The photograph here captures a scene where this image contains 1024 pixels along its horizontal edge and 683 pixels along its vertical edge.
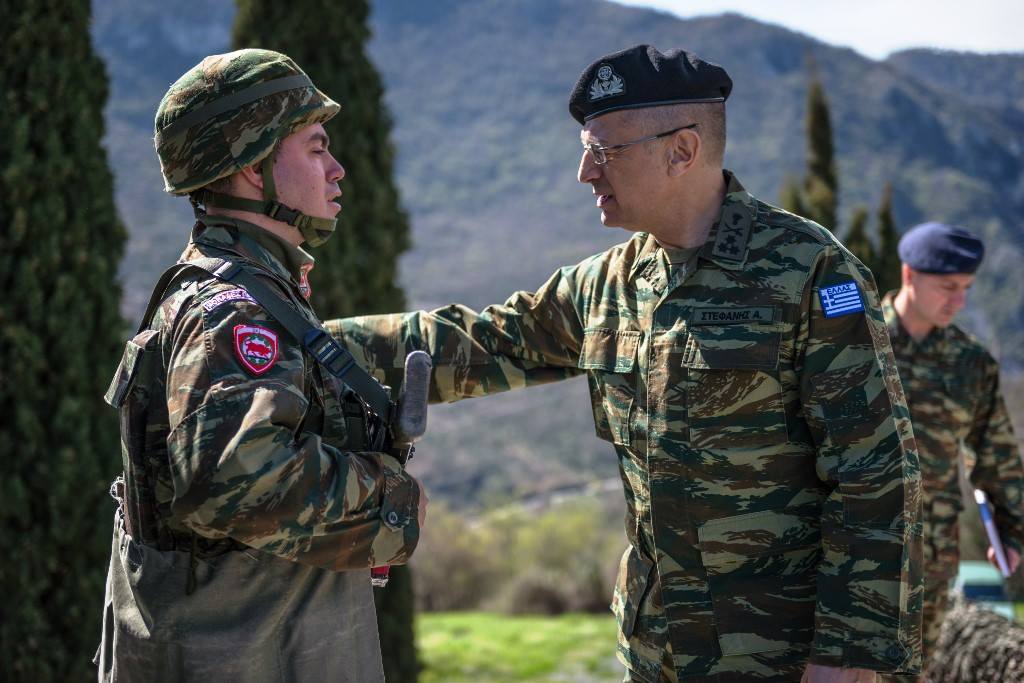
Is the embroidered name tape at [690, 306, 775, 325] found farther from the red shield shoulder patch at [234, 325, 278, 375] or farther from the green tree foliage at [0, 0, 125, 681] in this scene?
the green tree foliage at [0, 0, 125, 681]

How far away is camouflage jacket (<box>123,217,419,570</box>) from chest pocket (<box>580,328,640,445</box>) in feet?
2.20

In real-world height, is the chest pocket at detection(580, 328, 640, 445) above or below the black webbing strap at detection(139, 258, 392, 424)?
below

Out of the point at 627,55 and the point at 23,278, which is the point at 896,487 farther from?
the point at 23,278

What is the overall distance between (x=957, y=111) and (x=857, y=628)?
181 feet

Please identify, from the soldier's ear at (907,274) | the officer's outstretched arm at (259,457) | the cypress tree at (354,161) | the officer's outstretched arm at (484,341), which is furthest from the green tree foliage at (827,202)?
the officer's outstretched arm at (259,457)

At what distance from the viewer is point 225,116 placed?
2387 mm

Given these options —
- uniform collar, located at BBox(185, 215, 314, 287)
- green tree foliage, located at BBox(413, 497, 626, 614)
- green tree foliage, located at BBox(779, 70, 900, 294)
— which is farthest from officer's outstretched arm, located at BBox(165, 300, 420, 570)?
green tree foliage, located at BBox(779, 70, 900, 294)

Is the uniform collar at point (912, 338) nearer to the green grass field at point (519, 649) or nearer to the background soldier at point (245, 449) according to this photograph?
the background soldier at point (245, 449)

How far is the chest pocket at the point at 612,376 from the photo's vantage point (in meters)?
2.79

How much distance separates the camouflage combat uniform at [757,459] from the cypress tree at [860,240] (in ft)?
29.9

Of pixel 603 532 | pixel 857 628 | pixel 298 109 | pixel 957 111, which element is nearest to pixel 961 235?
pixel 857 628

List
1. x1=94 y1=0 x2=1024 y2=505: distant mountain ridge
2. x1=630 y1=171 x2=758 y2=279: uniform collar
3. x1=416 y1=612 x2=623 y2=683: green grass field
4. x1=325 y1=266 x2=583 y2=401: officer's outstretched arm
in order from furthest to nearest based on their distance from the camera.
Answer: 1. x1=94 y1=0 x2=1024 y2=505: distant mountain ridge
2. x1=416 y1=612 x2=623 y2=683: green grass field
3. x1=325 y1=266 x2=583 y2=401: officer's outstretched arm
4. x1=630 y1=171 x2=758 y2=279: uniform collar

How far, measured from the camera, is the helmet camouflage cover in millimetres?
2395

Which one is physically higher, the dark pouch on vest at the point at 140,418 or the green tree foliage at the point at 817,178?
the green tree foliage at the point at 817,178
